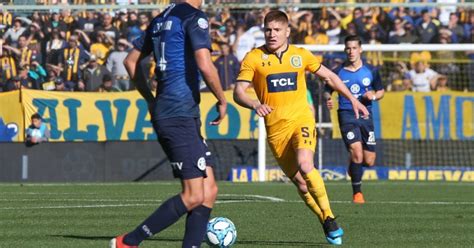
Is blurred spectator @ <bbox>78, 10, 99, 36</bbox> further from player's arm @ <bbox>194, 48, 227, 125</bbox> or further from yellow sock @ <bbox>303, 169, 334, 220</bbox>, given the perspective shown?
player's arm @ <bbox>194, 48, 227, 125</bbox>

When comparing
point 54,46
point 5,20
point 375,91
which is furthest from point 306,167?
point 5,20

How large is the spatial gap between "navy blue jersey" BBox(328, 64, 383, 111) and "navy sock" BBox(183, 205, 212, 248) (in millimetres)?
9458

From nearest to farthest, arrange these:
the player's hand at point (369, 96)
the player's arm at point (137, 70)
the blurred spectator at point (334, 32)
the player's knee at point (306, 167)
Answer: the player's arm at point (137, 70)
the player's knee at point (306, 167)
the player's hand at point (369, 96)
the blurred spectator at point (334, 32)

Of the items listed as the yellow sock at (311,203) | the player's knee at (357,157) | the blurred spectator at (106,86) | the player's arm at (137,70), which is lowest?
the player's knee at (357,157)

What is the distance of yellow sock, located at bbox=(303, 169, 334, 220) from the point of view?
38.0ft

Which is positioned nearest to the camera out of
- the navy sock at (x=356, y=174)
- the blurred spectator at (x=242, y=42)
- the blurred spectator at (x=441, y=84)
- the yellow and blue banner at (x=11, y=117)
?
the navy sock at (x=356, y=174)

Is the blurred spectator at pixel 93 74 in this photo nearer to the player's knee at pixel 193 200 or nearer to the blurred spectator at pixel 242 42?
the blurred spectator at pixel 242 42

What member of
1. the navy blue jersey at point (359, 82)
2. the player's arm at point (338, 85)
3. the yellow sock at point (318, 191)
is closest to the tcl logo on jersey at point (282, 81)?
the player's arm at point (338, 85)

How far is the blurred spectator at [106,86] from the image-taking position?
92.0 feet

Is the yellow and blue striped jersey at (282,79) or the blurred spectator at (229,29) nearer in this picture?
the yellow and blue striped jersey at (282,79)

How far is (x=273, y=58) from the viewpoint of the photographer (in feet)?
40.5

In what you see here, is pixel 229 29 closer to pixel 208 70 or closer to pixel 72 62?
pixel 72 62

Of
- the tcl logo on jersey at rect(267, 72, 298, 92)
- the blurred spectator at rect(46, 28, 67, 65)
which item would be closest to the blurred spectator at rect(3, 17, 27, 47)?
the blurred spectator at rect(46, 28, 67, 65)

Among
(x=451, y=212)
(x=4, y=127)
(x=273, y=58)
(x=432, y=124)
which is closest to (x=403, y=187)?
(x=432, y=124)
